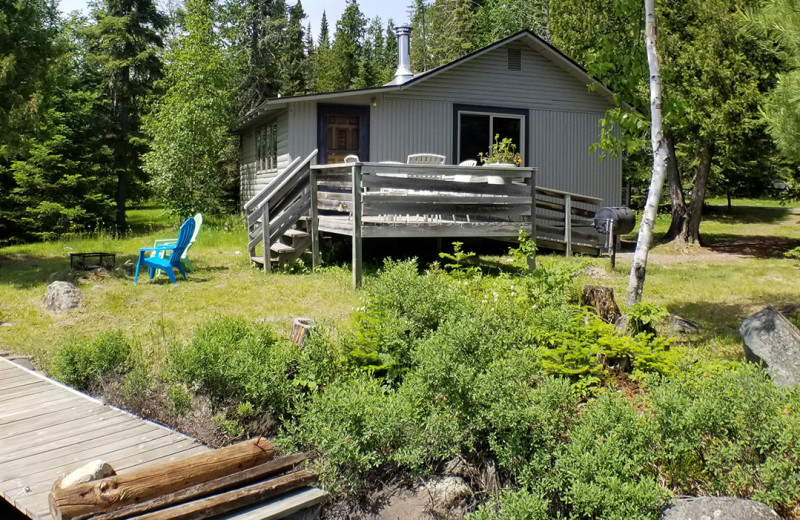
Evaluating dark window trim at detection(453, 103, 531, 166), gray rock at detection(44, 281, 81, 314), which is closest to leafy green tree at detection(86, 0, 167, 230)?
dark window trim at detection(453, 103, 531, 166)

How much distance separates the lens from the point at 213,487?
130 inches

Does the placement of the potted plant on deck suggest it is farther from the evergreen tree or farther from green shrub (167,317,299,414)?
the evergreen tree

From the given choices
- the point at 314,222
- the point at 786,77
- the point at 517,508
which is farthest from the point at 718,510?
the point at 314,222

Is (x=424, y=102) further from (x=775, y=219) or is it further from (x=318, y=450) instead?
(x=775, y=219)

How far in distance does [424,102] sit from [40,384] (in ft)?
34.0

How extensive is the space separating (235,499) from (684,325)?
483 cm

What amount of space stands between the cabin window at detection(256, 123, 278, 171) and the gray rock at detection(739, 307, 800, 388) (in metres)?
12.1

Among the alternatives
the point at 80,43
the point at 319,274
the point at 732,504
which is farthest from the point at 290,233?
the point at 80,43

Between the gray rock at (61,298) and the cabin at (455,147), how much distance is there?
282 centimetres

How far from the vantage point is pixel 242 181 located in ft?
65.4

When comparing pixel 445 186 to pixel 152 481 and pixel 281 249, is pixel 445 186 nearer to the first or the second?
pixel 281 249

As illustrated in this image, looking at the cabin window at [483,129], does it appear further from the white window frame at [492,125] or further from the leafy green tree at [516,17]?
the leafy green tree at [516,17]

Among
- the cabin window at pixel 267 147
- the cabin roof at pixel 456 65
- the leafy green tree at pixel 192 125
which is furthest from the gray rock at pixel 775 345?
the leafy green tree at pixel 192 125

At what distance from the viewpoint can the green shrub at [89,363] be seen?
5.11 m
